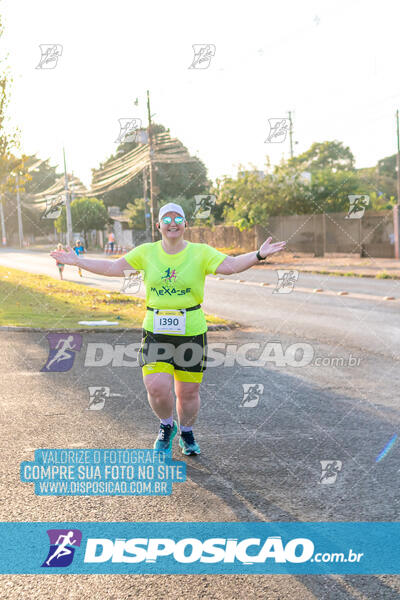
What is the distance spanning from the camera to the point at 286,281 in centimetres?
2270

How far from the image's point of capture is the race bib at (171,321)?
4699mm

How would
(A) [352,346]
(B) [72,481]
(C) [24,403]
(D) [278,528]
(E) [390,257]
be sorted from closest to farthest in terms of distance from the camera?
(D) [278,528], (B) [72,481], (C) [24,403], (A) [352,346], (E) [390,257]

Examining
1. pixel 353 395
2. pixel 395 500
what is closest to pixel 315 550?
pixel 395 500

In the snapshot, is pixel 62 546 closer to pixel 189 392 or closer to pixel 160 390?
pixel 160 390

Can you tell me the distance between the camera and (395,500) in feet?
13.2

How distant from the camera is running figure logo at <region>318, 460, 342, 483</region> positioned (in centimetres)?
441

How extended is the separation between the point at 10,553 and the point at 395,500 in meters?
2.30

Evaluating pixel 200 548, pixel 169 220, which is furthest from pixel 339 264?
pixel 200 548

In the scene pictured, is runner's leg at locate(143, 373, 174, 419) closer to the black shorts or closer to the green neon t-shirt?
the black shorts

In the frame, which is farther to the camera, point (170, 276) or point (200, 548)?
point (170, 276)

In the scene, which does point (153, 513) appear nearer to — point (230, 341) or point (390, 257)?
point (230, 341)

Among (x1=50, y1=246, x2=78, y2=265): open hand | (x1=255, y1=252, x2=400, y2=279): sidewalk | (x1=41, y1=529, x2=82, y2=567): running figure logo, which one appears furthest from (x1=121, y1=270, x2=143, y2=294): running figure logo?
(x1=41, y1=529, x2=82, y2=567): running figure logo

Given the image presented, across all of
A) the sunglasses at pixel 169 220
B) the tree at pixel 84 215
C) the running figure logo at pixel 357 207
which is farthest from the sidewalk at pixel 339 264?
the tree at pixel 84 215

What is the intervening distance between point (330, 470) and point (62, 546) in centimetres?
200
